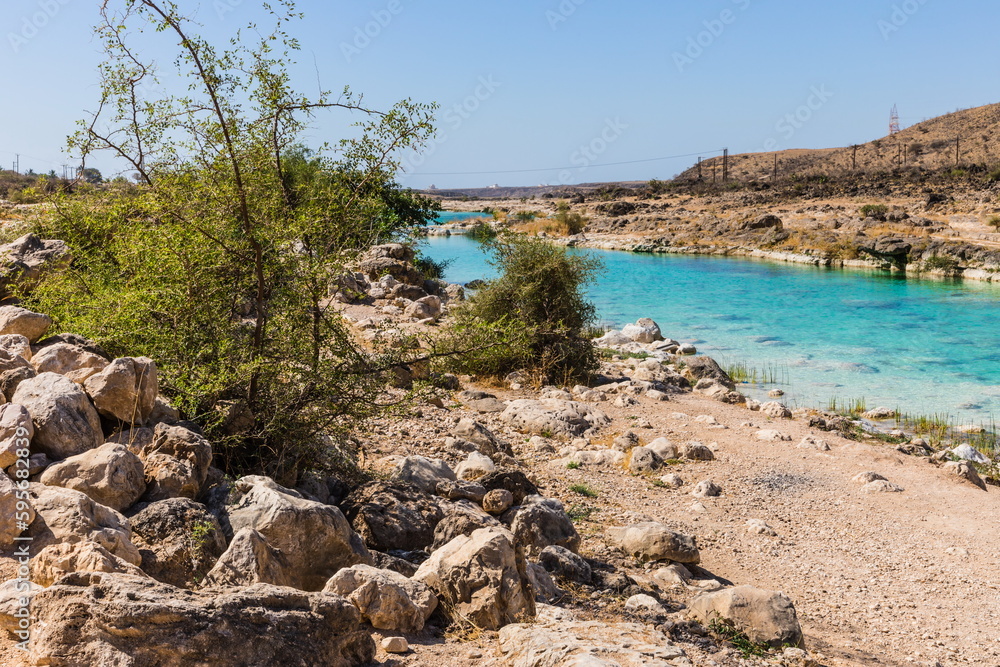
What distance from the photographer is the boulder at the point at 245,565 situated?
11.8ft

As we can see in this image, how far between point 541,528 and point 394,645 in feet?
8.01

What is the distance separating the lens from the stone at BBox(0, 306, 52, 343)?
599 centimetres

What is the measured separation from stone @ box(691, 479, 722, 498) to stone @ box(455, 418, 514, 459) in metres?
2.25

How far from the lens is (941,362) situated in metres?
17.6

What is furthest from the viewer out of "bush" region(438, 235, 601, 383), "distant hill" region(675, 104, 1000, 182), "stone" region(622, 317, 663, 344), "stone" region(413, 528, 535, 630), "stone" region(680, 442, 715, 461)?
"distant hill" region(675, 104, 1000, 182)

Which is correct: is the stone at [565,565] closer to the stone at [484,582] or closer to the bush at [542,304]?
the stone at [484,582]

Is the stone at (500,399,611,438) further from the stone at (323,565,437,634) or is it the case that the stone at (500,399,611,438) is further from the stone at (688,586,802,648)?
the stone at (323,565,437,634)

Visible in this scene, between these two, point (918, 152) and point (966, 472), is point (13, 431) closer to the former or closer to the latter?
point (966, 472)

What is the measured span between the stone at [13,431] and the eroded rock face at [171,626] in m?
1.39

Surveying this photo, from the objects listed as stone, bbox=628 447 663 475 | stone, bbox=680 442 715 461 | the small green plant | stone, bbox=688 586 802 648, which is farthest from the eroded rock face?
stone, bbox=680 442 715 461

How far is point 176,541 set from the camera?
4016 millimetres

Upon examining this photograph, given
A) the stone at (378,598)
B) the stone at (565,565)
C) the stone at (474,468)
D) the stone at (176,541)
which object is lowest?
the stone at (565,565)

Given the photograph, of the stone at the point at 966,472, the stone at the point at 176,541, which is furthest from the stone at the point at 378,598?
the stone at the point at 966,472

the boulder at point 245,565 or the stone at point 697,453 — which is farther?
the stone at point 697,453
